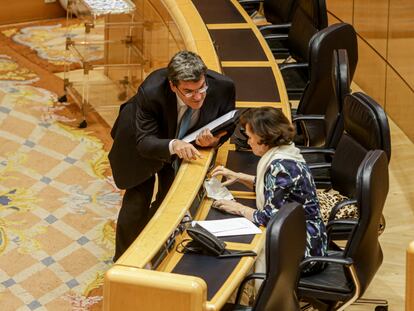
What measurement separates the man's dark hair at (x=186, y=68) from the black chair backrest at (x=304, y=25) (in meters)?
2.14

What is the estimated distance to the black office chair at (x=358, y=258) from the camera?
473 centimetres

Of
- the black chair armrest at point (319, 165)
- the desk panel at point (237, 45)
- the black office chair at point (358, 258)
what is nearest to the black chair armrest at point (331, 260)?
the black office chair at point (358, 258)

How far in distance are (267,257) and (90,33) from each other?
5.67 meters

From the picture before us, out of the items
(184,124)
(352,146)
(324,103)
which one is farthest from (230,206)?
(324,103)

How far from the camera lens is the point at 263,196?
4852mm

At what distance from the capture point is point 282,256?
4.18 m

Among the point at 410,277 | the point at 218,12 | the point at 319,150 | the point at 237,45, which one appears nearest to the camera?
the point at 410,277

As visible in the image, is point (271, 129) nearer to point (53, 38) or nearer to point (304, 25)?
point (304, 25)

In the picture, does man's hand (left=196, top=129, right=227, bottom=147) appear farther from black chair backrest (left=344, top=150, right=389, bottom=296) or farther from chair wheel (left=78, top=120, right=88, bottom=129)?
chair wheel (left=78, top=120, right=88, bottom=129)

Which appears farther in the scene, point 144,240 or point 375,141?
point 375,141

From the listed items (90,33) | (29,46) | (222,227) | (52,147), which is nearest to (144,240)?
(222,227)

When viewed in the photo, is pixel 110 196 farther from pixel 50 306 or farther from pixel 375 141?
pixel 375 141

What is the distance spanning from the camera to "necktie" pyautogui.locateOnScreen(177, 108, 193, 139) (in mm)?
5332

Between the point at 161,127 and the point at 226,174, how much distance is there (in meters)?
0.48
